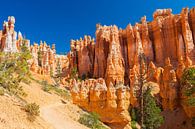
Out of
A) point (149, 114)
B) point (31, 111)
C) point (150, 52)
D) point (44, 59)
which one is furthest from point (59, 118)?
point (44, 59)

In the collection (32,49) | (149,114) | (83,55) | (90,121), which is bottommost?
(90,121)

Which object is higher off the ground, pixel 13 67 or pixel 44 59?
pixel 44 59

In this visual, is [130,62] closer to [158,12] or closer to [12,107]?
[158,12]

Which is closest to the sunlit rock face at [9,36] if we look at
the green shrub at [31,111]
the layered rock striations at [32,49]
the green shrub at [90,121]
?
the layered rock striations at [32,49]

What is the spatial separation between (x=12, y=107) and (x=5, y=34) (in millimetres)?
56013

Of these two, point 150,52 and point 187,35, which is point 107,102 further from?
point 187,35

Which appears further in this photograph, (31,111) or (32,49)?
(32,49)

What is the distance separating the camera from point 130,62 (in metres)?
65.3

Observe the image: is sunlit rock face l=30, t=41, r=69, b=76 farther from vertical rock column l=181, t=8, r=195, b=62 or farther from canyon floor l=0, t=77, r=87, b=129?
canyon floor l=0, t=77, r=87, b=129

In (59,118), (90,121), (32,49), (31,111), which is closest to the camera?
(31,111)

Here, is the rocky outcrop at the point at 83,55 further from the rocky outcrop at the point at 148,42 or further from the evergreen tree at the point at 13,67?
the evergreen tree at the point at 13,67

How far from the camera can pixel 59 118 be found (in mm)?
28188

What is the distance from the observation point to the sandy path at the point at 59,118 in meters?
25.7

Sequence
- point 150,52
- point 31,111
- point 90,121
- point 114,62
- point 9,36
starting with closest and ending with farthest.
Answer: point 31,111 → point 90,121 → point 114,62 → point 150,52 → point 9,36
